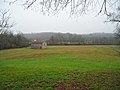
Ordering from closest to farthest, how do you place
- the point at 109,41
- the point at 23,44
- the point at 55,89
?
the point at 55,89 < the point at 23,44 < the point at 109,41

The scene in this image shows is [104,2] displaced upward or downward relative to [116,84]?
upward

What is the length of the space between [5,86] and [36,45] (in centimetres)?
8375

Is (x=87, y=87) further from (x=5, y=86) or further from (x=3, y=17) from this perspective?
(x=3, y=17)

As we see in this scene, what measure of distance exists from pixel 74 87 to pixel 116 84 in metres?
2.05

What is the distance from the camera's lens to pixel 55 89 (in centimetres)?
844

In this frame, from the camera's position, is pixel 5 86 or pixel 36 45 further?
pixel 36 45

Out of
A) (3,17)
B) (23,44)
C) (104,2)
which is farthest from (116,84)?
(23,44)

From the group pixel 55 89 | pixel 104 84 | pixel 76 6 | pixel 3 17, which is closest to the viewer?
pixel 76 6

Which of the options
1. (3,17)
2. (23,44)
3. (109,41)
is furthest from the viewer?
(109,41)

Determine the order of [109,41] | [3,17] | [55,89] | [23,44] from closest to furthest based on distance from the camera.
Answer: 1. [55,89]
2. [3,17]
3. [23,44]
4. [109,41]

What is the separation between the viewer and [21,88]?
8.69 meters

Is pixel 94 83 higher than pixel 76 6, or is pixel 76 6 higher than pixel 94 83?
pixel 76 6

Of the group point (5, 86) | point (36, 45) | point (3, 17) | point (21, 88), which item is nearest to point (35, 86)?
point (21, 88)

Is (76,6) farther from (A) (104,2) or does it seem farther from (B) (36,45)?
(B) (36,45)
